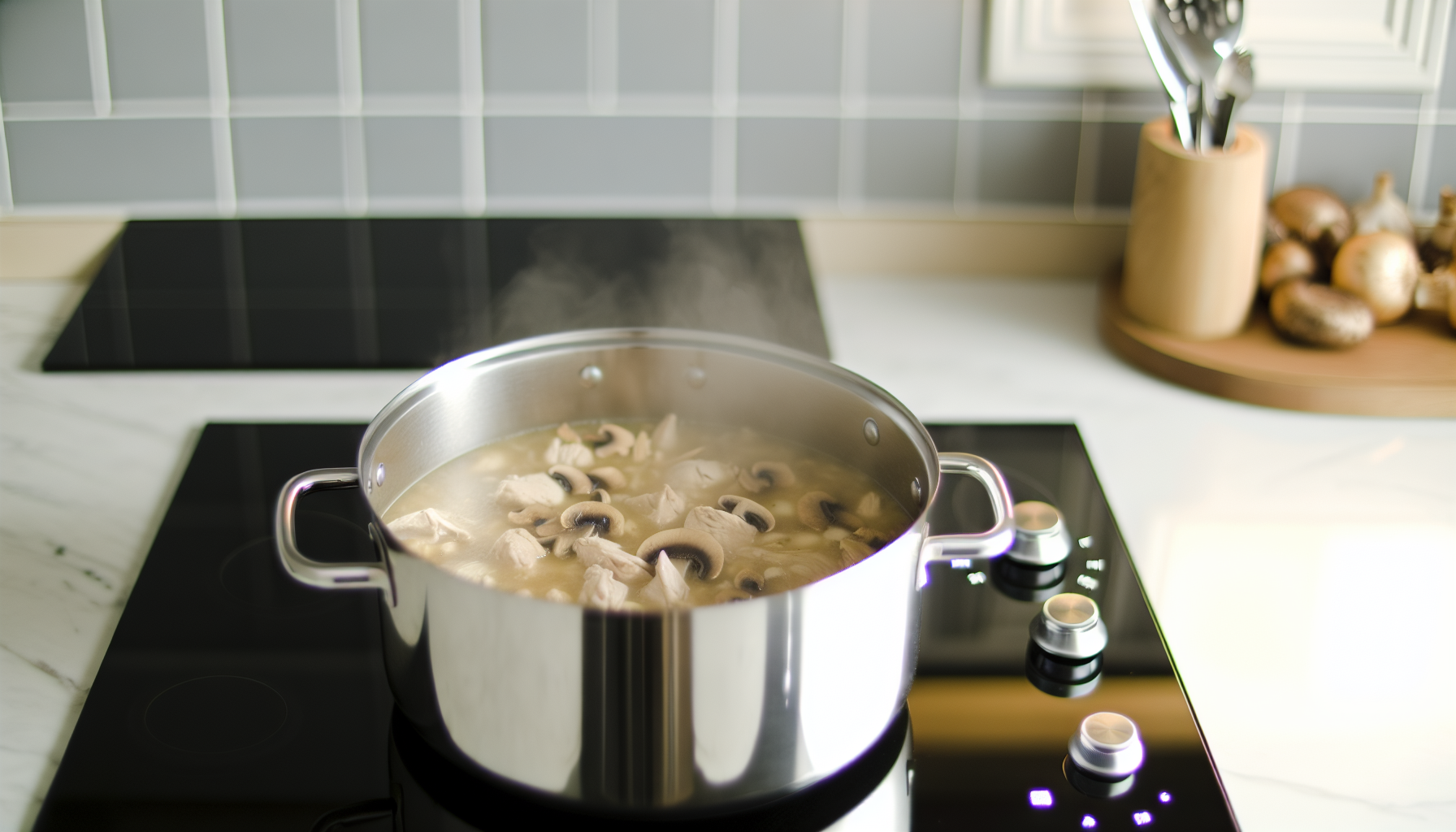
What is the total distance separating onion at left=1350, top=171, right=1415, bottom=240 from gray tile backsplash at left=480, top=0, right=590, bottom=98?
83 cm

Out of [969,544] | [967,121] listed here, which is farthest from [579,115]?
[969,544]

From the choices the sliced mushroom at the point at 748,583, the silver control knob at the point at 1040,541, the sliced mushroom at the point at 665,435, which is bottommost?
the silver control knob at the point at 1040,541

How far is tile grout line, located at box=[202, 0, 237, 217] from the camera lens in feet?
4.50

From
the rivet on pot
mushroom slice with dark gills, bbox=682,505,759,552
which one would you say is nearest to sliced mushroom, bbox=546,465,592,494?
mushroom slice with dark gills, bbox=682,505,759,552

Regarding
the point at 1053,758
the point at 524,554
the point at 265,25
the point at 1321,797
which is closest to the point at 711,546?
the point at 524,554

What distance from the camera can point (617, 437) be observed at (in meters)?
1.01

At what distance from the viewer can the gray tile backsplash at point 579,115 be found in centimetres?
138

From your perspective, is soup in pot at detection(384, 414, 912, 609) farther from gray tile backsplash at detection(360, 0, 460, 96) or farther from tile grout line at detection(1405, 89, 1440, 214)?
tile grout line at detection(1405, 89, 1440, 214)

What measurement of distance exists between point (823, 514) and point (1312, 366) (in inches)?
23.3

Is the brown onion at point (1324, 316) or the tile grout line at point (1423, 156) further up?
the tile grout line at point (1423, 156)

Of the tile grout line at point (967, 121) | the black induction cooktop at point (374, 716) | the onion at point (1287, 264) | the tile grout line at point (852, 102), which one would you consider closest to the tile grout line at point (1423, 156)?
the onion at point (1287, 264)

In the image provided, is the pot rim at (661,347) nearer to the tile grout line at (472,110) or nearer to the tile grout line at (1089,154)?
the tile grout line at (472,110)

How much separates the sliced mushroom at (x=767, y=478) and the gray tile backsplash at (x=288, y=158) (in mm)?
728

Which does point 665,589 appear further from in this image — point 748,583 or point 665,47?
point 665,47
